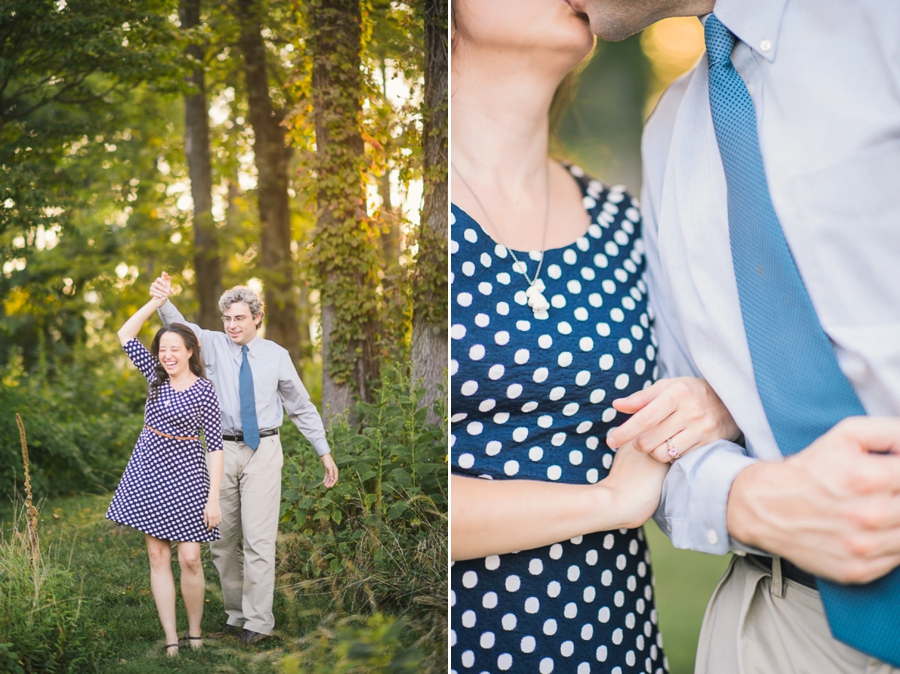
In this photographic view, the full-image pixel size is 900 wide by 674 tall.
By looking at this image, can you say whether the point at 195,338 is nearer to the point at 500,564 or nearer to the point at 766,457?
the point at 500,564

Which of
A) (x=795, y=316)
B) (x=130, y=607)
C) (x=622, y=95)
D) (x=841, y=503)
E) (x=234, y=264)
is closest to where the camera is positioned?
(x=841, y=503)

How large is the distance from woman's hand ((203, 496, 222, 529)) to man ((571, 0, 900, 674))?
1.00 metres

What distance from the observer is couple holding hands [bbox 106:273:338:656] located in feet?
5.03

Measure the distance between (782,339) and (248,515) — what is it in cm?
122

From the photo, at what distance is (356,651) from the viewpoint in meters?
1.40

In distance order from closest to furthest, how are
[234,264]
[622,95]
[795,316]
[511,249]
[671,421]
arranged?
[795,316]
[671,421]
[511,249]
[234,264]
[622,95]

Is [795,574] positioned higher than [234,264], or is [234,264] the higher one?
[234,264]

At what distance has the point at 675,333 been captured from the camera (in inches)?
56.4

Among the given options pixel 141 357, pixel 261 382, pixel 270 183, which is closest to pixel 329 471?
pixel 261 382

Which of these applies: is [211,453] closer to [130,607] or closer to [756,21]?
[130,607]

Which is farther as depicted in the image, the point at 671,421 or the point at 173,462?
the point at 173,462

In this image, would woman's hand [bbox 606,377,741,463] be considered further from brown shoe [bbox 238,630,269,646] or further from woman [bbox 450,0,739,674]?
brown shoe [bbox 238,630,269,646]

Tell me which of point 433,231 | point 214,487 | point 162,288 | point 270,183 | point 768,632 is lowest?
point 768,632

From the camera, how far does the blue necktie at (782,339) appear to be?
1074 millimetres
